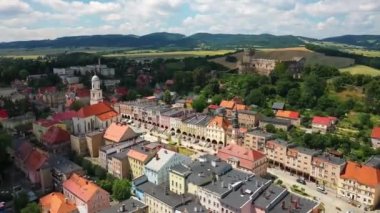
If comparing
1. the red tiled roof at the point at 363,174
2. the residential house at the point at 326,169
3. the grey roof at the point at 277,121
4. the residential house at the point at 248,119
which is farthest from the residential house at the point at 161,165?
the grey roof at the point at 277,121

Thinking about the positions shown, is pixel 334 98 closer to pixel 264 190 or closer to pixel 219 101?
pixel 219 101

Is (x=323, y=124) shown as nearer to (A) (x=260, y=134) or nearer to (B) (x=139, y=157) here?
(A) (x=260, y=134)

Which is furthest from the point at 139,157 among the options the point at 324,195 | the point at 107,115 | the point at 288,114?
the point at 288,114

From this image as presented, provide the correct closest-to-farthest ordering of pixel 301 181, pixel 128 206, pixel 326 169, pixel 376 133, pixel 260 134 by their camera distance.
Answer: pixel 128 206, pixel 326 169, pixel 301 181, pixel 260 134, pixel 376 133

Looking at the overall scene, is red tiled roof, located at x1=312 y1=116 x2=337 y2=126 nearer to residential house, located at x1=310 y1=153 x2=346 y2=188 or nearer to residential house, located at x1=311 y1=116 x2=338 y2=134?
residential house, located at x1=311 y1=116 x2=338 y2=134

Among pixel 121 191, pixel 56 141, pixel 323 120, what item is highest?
pixel 323 120

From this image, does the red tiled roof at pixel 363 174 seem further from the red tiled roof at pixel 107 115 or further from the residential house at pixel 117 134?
→ the red tiled roof at pixel 107 115
